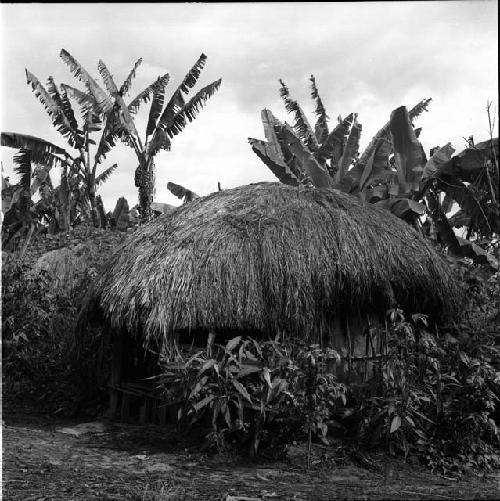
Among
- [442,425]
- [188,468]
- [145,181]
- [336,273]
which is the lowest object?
[188,468]

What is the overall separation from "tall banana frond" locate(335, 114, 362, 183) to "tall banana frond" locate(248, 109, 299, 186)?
0.77 meters

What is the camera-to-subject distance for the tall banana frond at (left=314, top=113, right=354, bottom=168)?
40.5 ft

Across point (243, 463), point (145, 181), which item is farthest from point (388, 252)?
point (145, 181)

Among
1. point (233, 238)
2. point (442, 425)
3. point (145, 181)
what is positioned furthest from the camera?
point (145, 181)

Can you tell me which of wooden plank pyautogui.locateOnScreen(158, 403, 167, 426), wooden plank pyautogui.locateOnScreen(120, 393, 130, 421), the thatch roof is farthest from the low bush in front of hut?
wooden plank pyautogui.locateOnScreen(120, 393, 130, 421)

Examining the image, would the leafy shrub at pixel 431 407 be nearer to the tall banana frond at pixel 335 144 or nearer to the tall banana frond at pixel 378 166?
the tall banana frond at pixel 378 166

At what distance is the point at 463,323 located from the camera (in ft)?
24.2

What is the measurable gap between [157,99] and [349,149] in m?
3.82

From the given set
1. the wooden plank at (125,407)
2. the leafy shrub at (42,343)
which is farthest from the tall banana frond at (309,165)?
the wooden plank at (125,407)

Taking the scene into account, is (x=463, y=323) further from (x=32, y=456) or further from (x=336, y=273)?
(x=32, y=456)

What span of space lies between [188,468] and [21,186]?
10.3 meters

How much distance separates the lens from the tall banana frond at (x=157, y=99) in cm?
1280

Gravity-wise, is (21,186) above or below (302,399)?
above

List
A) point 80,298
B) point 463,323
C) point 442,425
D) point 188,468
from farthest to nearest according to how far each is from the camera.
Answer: point 80,298, point 463,323, point 442,425, point 188,468
